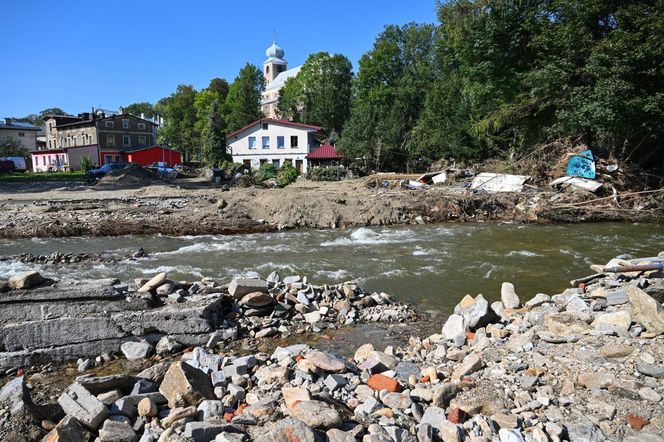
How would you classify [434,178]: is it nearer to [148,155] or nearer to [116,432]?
[116,432]

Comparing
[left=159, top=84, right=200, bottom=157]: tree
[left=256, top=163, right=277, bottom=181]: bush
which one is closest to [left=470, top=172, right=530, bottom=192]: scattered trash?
[left=256, top=163, right=277, bottom=181]: bush

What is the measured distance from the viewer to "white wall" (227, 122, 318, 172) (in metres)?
44.4

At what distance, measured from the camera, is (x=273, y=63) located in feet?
327

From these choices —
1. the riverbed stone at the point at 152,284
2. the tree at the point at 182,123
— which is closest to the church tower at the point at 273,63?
the tree at the point at 182,123

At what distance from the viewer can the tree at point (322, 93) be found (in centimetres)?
5722

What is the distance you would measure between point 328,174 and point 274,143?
11471 millimetres

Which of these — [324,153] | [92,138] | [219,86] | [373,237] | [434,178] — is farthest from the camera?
[219,86]

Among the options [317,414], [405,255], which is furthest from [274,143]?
[317,414]

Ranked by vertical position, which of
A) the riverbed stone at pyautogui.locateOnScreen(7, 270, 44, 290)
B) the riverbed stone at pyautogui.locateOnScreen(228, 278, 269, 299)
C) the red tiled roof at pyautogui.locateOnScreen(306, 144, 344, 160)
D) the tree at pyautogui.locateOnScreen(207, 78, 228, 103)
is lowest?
the riverbed stone at pyautogui.locateOnScreen(228, 278, 269, 299)

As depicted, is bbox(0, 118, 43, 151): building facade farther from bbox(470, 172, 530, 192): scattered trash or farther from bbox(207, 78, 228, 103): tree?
bbox(470, 172, 530, 192): scattered trash

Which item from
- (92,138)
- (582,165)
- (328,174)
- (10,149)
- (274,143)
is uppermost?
(92,138)

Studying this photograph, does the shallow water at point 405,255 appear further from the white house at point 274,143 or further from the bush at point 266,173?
the white house at point 274,143

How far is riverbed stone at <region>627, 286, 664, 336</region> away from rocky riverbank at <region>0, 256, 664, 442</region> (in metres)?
0.02

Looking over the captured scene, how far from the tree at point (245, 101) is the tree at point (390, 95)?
15.3m
